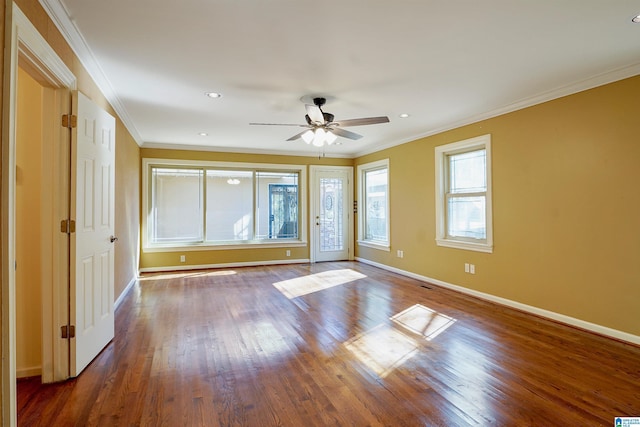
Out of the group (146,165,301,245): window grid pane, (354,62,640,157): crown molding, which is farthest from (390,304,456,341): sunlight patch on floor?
(146,165,301,245): window grid pane

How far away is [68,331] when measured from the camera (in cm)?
239

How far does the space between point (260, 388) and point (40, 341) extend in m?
1.67

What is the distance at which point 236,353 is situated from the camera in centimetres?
286

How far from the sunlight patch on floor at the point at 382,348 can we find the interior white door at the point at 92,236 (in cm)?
212

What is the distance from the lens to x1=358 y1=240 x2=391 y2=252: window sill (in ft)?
21.8

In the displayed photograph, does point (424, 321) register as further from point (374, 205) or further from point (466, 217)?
point (374, 205)

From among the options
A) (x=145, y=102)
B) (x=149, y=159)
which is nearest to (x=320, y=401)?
(x=145, y=102)

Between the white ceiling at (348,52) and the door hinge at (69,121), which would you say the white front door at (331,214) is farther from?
the door hinge at (69,121)

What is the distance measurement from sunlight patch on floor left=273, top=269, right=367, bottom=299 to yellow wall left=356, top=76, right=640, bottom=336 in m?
1.83

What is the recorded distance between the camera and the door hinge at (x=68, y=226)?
2.34 m

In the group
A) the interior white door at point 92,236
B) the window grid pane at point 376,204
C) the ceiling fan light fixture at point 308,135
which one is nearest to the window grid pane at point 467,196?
the window grid pane at point 376,204

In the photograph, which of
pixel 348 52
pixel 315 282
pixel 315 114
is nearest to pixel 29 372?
pixel 315 114

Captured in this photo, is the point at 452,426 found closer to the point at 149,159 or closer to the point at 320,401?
the point at 320,401

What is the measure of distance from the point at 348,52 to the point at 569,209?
2839 millimetres
